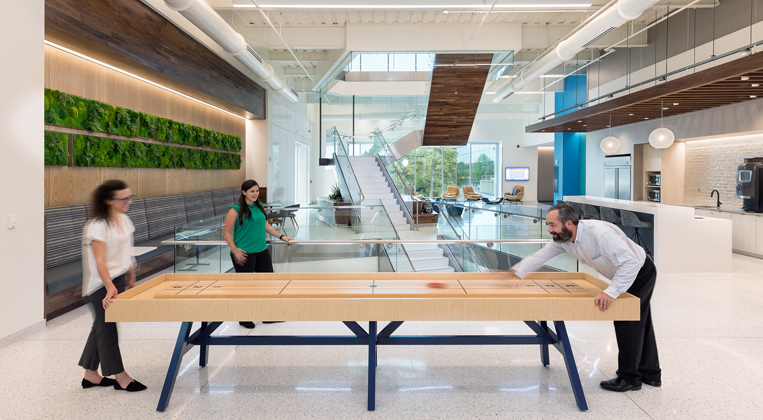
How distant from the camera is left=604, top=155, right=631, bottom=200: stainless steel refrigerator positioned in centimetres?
1341

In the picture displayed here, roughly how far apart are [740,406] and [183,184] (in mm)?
9720

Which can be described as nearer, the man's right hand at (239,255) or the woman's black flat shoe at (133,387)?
the woman's black flat shoe at (133,387)

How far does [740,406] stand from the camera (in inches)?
120

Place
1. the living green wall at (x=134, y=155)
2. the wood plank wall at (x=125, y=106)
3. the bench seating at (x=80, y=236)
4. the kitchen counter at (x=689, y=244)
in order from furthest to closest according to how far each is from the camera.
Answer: the kitchen counter at (x=689, y=244) → the living green wall at (x=134, y=155) → the wood plank wall at (x=125, y=106) → the bench seating at (x=80, y=236)

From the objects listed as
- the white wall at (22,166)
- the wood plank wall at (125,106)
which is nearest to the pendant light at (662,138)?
the white wall at (22,166)

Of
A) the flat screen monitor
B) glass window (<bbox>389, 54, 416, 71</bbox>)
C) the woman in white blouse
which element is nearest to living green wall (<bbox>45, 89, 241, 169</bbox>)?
the woman in white blouse

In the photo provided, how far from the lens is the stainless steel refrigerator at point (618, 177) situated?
13.4 meters

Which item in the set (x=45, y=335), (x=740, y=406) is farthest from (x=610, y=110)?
(x=45, y=335)

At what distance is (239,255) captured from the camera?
4.48 meters

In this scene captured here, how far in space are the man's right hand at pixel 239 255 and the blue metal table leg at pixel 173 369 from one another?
138cm

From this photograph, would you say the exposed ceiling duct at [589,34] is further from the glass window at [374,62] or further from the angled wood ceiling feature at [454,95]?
the glass window at [374,62]

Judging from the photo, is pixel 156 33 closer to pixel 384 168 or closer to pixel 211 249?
pixel 211 249

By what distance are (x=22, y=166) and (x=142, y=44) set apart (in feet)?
11.5

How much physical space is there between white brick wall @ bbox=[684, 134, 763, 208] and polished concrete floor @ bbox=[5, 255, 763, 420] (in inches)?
269
